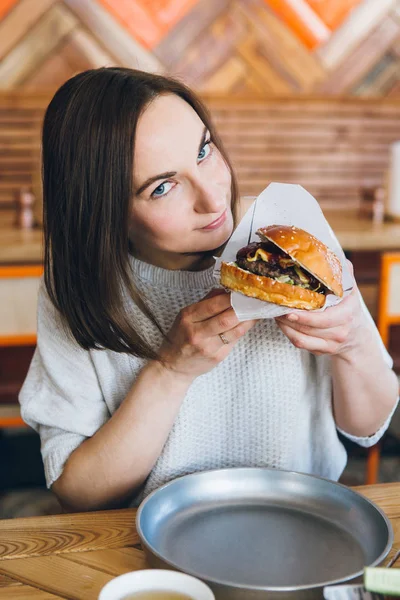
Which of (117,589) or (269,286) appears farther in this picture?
(269,286)

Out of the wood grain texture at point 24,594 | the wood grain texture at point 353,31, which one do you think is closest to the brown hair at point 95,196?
the wood grain texture at point 24,594

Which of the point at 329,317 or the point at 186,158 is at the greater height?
the point at 186,158

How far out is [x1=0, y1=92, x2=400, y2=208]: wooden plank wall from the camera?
3.09 m

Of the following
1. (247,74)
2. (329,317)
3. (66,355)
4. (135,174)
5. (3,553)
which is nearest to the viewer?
(3,553)

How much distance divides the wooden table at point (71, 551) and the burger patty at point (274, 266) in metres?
0.36

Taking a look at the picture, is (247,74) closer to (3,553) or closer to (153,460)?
(153,460)

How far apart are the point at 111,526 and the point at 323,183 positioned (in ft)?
8.07

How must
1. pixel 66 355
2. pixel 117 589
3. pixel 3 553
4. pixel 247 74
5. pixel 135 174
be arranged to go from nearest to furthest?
pixel 117 589 → pixel 3 553 → pixel 135 174 → pixel 66 355 → pixel 247 74

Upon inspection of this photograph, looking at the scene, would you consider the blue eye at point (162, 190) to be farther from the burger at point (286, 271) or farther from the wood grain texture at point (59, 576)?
the wood grain texture at point (59, 576)

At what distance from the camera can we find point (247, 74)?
305 cm

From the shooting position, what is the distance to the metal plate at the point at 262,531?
0.87 m

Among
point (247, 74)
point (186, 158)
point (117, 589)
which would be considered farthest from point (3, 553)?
point (247, 74)

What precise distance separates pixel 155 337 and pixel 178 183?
0.31 meters

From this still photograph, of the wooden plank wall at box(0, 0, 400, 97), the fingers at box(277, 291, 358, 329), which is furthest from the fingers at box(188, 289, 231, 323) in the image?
the wooden plank wall at box(0, 0, 400, 97)
